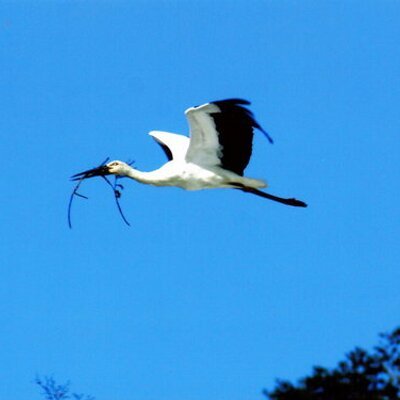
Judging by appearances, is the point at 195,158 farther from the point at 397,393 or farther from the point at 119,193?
the point at 397,393

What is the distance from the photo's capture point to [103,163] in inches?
834

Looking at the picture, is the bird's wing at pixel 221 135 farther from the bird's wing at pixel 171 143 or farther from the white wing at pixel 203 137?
the bird's wing at pixel 171 143

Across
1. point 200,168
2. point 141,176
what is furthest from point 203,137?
point 141,176

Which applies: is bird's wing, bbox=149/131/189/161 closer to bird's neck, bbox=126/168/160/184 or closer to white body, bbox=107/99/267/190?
bird's neck, bbox=126/168/160/184

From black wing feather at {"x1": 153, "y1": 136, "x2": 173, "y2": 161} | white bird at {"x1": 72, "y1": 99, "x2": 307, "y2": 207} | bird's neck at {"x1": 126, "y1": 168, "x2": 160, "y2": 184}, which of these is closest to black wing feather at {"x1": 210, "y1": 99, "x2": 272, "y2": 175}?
white bird at {"x1": 72, "y1": 99, "x2": 307, "y2": 207}

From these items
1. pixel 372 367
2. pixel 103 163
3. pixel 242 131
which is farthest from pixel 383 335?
pixel 103 163

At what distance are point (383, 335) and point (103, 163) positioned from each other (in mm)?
4942

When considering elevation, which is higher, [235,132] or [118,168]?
[118,168]

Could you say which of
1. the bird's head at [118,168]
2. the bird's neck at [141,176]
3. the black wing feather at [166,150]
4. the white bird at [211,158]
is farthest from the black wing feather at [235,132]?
the black wing feather at [166,150]

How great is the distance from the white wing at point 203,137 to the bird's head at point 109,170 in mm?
1163

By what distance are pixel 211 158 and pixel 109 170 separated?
169 cm

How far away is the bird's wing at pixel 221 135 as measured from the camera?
19.3 meters

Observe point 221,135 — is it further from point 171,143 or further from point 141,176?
point 171,143

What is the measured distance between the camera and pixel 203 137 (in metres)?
20.0
